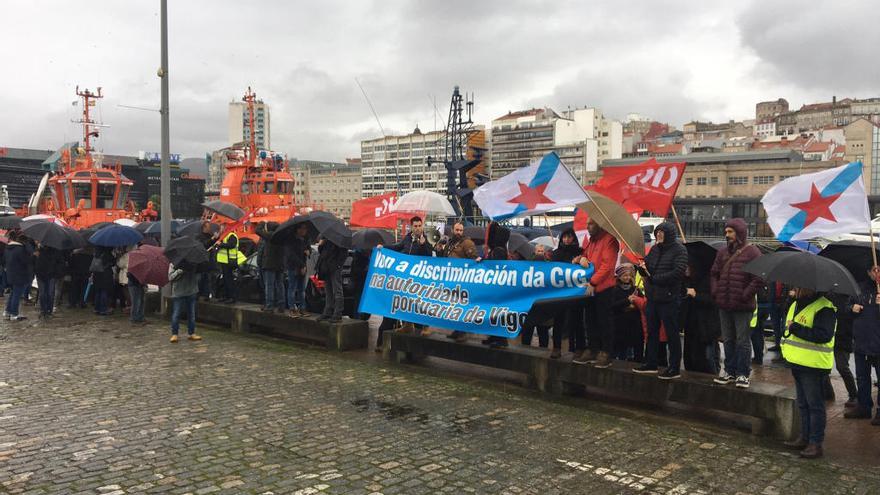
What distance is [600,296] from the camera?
866cm

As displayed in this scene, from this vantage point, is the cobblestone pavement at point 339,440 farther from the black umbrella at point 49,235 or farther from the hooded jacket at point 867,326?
the black umbrella at point 49,235

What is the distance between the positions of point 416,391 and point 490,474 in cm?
312

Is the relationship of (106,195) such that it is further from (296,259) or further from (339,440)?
(339,440)

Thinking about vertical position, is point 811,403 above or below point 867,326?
below

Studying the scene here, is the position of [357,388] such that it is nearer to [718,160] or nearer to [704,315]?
[704,315]

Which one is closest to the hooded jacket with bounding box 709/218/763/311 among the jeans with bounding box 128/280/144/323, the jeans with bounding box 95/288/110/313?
the jeans with bounding box 128/280/144/323

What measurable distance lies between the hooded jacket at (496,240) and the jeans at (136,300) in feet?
27.1

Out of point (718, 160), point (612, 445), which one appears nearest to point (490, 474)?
point (612, 445)

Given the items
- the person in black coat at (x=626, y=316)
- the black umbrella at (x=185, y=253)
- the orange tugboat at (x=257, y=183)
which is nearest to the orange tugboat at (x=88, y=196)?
the orange tugboat at (x=257, y=183)

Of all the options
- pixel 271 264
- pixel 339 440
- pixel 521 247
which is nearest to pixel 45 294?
Answer: pixel 271 264

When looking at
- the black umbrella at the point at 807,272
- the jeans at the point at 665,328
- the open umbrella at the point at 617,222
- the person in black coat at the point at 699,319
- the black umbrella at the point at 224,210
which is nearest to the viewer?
the black umbrella at the point at 807,272

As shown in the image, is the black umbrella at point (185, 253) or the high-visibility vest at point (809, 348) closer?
the high-visibility vest at point (809, 348)

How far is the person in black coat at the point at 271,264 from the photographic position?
1304 centimetres

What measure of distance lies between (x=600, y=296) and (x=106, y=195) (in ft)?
80.2
